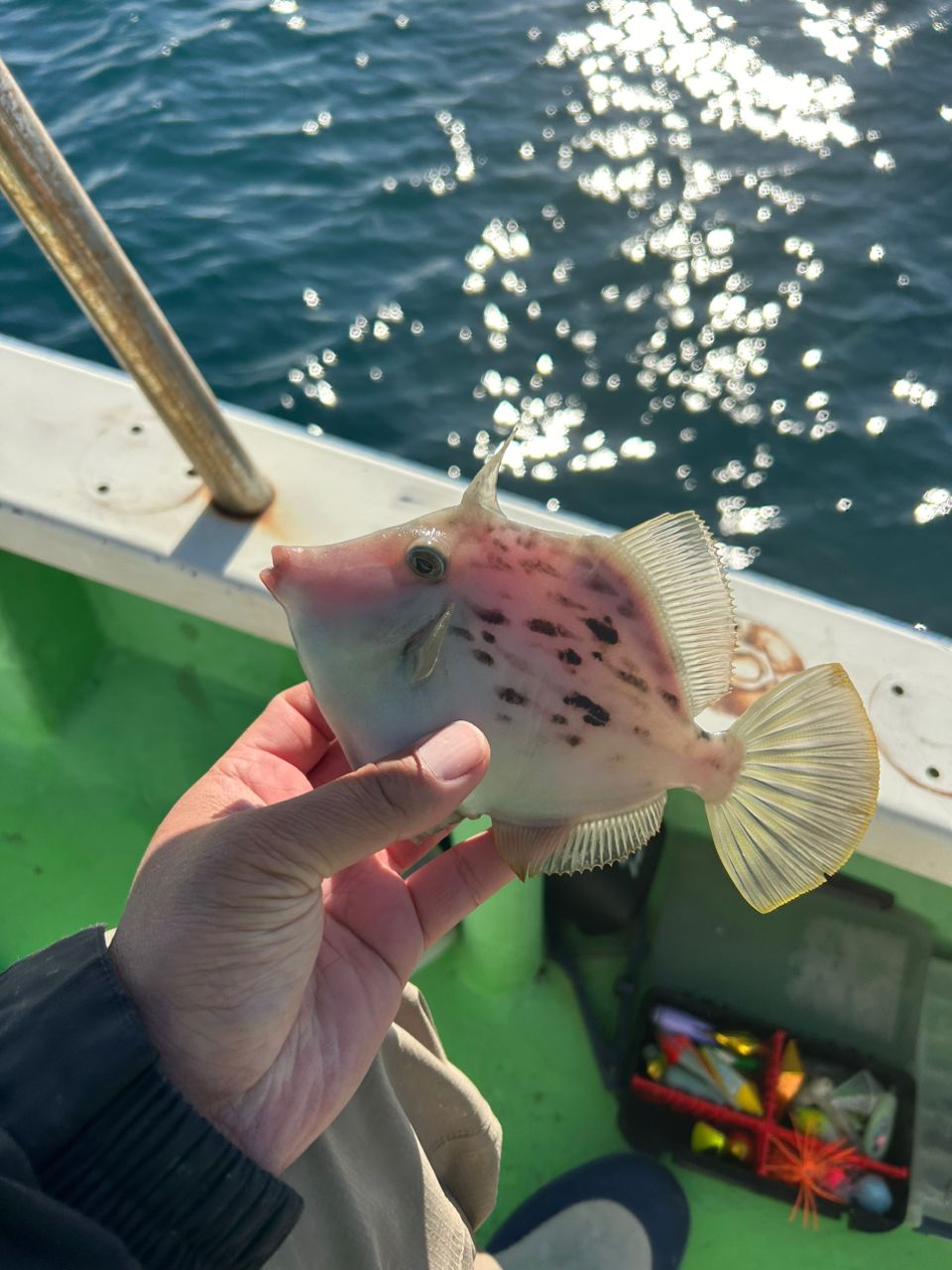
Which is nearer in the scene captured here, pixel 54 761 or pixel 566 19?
pixel 54 761

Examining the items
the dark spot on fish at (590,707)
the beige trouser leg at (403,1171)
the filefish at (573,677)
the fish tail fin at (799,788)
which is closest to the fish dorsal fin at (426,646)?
the filefish at (573,677)

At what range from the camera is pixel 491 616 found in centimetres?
191

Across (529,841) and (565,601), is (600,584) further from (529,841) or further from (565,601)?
(529,841)

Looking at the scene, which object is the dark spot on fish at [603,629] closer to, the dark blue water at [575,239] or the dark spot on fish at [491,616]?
the dark spot on fish at [491,616]

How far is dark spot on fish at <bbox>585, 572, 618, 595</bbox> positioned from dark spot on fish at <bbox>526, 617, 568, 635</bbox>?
0.35ft

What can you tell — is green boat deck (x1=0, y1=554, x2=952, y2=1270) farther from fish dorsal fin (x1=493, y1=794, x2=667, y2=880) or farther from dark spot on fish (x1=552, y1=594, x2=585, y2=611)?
dark spot on fish (x1=552, y1=594, x2=585, y2=611)

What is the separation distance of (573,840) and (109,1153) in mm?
1041

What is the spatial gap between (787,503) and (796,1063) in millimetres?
3626

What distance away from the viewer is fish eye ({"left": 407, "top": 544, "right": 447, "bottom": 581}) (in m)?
1.87

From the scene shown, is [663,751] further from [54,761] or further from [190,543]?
[54,761]

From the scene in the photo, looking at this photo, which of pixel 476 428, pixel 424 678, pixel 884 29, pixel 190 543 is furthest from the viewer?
pixel 884 29

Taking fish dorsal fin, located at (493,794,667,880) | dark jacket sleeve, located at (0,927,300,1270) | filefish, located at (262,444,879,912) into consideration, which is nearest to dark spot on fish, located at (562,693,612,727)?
filefish, located at (262,444,879,912)

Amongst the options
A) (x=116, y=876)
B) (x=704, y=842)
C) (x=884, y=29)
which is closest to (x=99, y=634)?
(x=116, y=876)

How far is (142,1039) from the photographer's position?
1.59 meters
